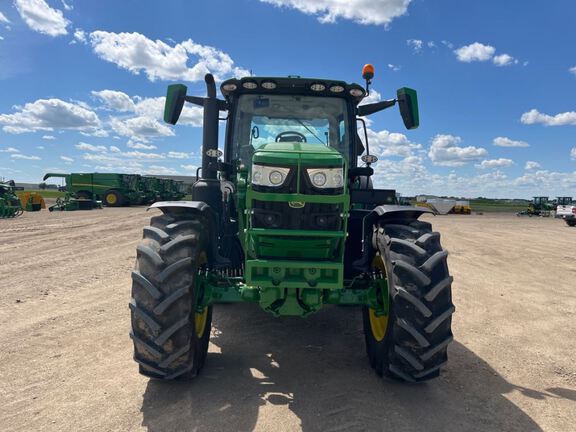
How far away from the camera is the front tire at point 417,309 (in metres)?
3.31

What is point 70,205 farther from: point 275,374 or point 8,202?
point 275,374

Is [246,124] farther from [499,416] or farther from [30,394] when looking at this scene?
[499,416]

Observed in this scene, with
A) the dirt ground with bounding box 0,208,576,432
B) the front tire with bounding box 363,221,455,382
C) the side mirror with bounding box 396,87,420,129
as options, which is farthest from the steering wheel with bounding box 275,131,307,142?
the dirt ground with bounding box 0,208,576,432

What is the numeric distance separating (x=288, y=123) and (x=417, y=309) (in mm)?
2751

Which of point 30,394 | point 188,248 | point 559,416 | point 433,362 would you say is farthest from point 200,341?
point 559,416

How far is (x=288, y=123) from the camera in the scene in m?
5.09

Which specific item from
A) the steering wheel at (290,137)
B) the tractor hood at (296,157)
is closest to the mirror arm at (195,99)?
the steering wheel at (290,137)

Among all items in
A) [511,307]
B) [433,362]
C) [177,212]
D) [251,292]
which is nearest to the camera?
[433,362]

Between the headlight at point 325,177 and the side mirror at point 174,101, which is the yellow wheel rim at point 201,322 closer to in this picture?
the headlight at point 325,177

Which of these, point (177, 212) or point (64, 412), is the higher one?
point (177, 212)

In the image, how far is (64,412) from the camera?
3.18 metres

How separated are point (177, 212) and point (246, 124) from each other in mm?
1615

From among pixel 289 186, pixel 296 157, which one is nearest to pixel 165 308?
pixel 289 186

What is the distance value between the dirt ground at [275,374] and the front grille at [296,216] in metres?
1.35
